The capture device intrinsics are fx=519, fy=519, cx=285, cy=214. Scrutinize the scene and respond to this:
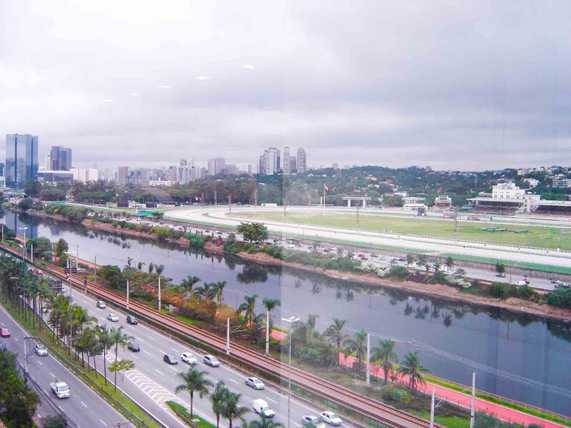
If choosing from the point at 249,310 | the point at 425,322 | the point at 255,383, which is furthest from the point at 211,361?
the point at 425,322

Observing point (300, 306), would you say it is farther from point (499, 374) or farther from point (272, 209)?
point (499, 374)

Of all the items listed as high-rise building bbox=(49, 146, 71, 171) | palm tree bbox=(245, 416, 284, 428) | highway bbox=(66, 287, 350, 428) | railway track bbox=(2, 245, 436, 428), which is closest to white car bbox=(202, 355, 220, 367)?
highway bbox=(66, 287, 350, 428)

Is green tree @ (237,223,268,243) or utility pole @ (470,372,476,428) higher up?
green tree @ (237,223,268,243)

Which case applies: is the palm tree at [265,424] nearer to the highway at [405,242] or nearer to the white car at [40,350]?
the white car at [40,350]

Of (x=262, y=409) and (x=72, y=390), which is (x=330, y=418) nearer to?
(x=262, y=409)

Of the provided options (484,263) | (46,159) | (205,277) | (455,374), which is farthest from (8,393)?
(205,277)

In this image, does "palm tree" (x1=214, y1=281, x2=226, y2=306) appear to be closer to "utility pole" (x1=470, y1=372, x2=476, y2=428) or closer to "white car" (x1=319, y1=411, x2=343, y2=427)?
"utility pole" (x1=470, y1=372, x2=476, y2=428)
